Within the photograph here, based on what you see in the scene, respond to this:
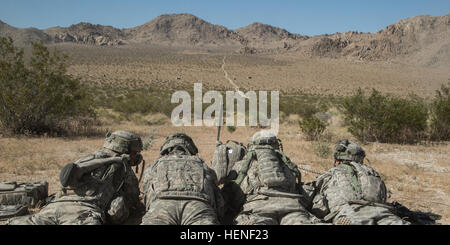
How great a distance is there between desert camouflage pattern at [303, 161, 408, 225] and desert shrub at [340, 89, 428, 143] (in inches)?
379

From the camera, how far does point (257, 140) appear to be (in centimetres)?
523

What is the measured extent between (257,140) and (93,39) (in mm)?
151716

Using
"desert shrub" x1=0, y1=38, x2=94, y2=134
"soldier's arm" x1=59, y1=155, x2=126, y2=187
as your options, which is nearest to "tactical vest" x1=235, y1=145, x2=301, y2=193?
"soldier's arm" x1=59, y1=155, x2=126, y2=187

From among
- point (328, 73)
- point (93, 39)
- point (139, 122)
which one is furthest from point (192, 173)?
point (93, 39)

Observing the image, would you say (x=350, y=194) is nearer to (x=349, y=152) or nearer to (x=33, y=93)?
(x=349, y=152)

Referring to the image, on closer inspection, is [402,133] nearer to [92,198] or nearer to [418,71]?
[92,198]

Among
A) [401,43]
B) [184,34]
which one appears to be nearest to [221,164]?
[401,43]

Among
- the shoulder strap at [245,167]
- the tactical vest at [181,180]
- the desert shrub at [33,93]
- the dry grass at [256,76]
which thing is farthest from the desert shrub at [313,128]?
the dry grass at [256,76]

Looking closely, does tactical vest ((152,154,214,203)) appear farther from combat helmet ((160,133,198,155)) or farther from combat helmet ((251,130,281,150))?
combat helmet ((251,130,281,150))

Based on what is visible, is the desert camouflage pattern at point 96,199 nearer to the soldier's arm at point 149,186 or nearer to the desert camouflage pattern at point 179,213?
the soldier's arm at point 149,186

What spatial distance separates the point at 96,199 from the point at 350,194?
132 inches

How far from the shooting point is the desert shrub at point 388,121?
1384 centimetres

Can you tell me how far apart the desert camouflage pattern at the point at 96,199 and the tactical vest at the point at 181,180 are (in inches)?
26.5

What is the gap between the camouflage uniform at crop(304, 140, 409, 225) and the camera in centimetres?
417
